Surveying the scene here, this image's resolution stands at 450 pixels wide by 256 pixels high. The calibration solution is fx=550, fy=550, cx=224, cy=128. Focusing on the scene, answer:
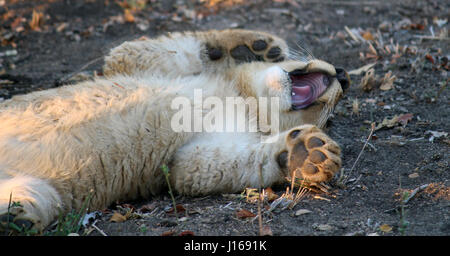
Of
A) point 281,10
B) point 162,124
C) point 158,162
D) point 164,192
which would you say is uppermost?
point 281,10

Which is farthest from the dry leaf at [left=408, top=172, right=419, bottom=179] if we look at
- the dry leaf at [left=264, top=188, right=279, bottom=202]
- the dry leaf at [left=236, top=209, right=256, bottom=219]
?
the dry leaf at [left=236, top=209, right=256, bottom=219]

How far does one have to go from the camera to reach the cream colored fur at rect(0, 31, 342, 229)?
355cm

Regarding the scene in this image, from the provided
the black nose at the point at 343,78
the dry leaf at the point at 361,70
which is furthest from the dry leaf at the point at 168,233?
the dry leaf at the point at 361,70

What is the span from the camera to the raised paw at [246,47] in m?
4.81

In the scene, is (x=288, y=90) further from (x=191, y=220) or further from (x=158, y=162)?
(x=191, y=220)

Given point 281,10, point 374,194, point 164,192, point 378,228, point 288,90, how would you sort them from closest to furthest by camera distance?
point 378,228 → point 374,194 → point 164,192 → point 288,90 → point 281,10

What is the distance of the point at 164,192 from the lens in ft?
13.4

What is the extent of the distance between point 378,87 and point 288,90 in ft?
6.34

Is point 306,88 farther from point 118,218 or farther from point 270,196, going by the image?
point 118,218

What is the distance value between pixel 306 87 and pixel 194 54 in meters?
1.06

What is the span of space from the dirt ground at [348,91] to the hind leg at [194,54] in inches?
25.6

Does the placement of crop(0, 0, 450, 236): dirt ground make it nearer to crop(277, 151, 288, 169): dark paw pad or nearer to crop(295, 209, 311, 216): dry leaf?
crop(295, 209, 311, 216): dry leaf

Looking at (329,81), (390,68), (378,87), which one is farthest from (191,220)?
(390,68)
